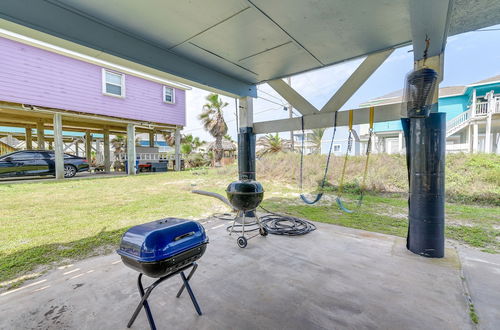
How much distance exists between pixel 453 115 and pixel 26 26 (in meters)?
15.1

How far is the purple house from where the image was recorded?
23.5ft

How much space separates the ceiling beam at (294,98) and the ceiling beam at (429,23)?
1.45 metres

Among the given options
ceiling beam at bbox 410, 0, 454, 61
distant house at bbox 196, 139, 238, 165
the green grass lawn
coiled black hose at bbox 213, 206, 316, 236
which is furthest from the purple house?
distant house at bbox 196, 139, 238, 165

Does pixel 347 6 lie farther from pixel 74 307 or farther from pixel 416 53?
pixel 74 307

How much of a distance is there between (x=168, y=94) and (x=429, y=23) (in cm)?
1182

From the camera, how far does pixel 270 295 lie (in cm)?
182

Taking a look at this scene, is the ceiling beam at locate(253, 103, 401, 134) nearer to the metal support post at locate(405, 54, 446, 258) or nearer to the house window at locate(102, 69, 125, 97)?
the metal support post at locate(405, 54, 446, 258)

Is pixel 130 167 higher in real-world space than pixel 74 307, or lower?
higher

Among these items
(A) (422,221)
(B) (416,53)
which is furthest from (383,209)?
(B) (416,53)

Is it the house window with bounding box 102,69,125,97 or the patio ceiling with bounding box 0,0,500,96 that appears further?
the house window with bounding box 102,69,125,97

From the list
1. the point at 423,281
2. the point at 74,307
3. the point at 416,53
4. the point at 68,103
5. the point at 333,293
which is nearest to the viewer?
the point at 74,307

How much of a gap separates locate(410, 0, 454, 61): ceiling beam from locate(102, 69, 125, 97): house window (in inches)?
429

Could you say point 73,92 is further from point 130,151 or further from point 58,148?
point 130,151

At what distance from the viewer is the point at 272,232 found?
3.35m
